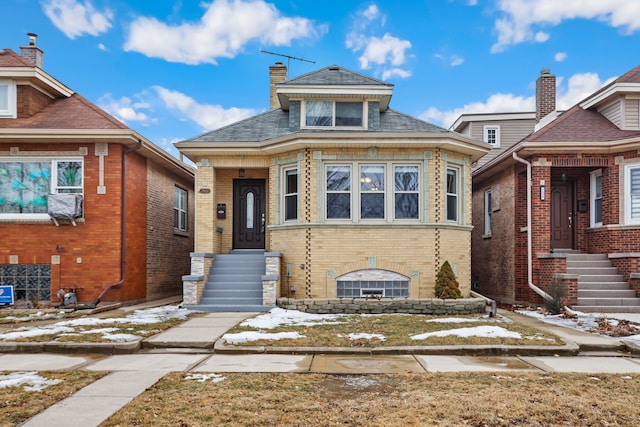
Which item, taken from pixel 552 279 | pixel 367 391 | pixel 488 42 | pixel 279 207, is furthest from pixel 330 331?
pixel 488 42

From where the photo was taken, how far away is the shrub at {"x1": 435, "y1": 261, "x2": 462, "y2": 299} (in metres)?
11.4

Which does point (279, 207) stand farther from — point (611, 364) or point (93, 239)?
point (611, 364)

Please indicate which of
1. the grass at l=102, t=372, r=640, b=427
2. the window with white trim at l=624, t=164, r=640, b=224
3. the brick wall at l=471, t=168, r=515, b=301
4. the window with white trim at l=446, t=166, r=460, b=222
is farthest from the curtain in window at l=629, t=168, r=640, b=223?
the grass at l=102, t=372, r=640, b=427

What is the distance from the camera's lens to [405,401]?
4.53m

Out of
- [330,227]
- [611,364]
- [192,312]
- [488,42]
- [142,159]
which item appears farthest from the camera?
[488,42]

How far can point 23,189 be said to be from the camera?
41.3ft

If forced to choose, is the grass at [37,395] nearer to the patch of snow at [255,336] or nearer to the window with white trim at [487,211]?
the patch of snow at [255,336]

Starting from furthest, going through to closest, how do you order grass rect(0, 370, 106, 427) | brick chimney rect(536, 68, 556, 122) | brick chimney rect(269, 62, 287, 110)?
1. brick chimney rect(269, 62, 287, 110)
2. brick chimney rect(536, 68, 556, 122)
3. grass rect(0, 370, 106, 427)

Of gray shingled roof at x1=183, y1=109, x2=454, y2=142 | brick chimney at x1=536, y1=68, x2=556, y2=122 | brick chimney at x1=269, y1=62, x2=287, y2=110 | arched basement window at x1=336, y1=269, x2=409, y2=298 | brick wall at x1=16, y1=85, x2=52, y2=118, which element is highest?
brick chimney at x1=269, y1=62, x2=287, y2=110

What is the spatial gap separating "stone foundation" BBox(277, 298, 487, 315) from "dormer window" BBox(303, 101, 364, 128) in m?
5.05

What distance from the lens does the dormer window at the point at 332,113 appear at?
1316cm

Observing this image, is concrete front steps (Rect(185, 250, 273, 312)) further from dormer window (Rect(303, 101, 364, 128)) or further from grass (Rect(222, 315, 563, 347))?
dormer window (Rect(303, 101, 364, 128))

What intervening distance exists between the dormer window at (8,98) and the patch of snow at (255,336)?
387 inches

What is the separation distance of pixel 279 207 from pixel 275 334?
537 centimetres
